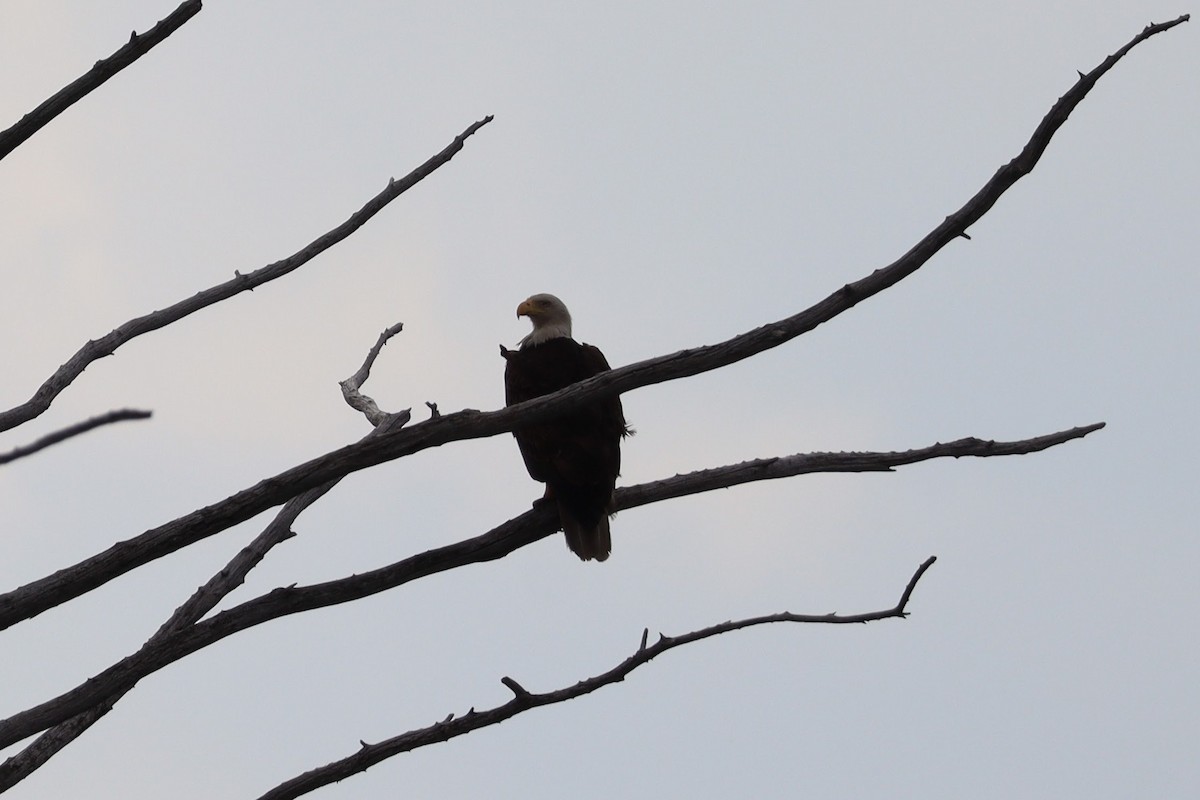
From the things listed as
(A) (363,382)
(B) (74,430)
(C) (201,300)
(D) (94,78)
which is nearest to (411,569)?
(C) (201,300)

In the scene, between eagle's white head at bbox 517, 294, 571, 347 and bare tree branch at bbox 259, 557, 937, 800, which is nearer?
bare tree branch at bbox 259, 557, 937, 800

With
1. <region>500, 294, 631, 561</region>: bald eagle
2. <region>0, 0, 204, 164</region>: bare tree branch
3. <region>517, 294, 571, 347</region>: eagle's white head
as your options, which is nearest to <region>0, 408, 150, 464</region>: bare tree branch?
<region>0, 0, 204, 164</region>: bare tree branch

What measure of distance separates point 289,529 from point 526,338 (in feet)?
7.01

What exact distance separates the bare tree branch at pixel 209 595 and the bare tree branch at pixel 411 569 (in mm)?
62

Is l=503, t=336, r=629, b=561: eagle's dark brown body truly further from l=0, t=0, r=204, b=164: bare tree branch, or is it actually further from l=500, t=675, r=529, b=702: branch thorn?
l=0, t=0, r=204, b=164: bare tree branch

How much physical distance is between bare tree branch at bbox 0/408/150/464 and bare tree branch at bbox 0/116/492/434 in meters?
3.08

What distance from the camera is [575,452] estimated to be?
19.0 ft

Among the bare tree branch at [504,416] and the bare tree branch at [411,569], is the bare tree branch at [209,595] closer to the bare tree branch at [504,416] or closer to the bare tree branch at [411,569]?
the bare tree branch at [411,569]

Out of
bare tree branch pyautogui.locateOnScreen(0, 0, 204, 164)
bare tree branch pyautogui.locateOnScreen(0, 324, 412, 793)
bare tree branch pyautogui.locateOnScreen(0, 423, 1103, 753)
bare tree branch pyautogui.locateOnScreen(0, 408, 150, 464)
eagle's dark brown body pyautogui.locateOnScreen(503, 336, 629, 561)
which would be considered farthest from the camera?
eagle's dark brown body pyautogui.locateOnScreen(503, 336, 629, 561)

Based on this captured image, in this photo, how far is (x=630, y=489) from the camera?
517 cm

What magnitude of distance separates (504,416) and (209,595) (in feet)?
6.10

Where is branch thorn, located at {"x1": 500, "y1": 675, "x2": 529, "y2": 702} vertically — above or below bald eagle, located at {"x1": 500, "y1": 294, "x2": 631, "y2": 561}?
below

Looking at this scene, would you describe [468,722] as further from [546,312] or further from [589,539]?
[546,312]

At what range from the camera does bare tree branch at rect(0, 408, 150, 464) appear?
5.99ft
